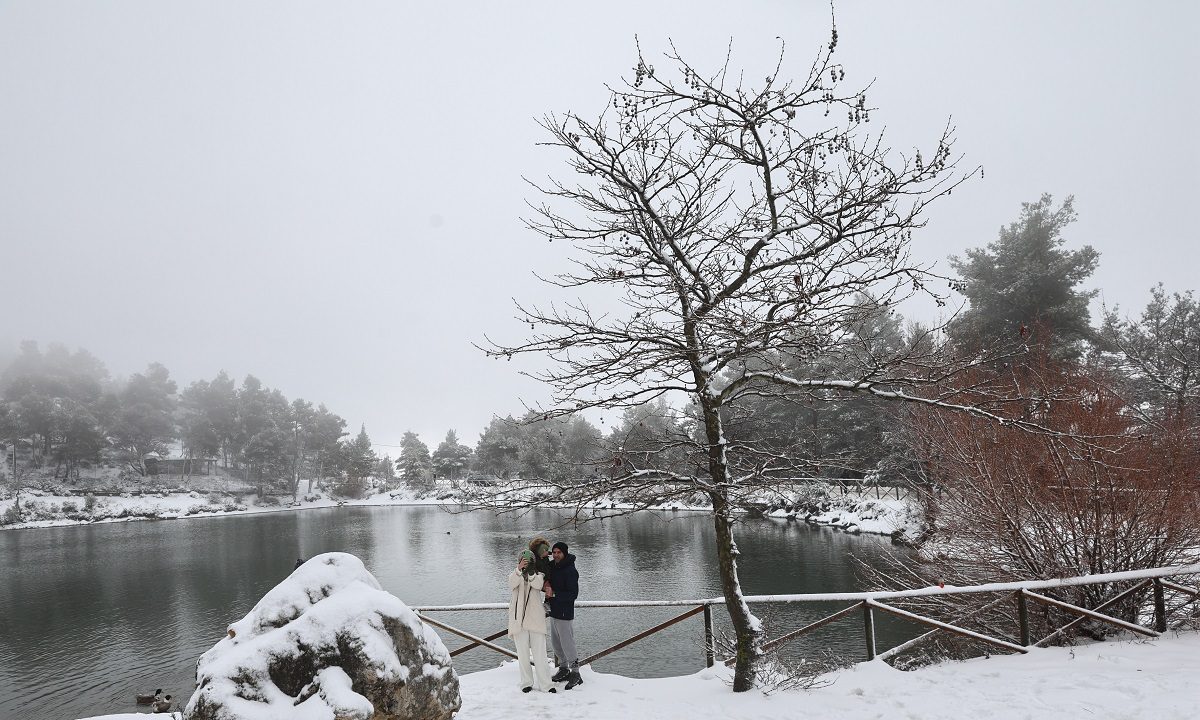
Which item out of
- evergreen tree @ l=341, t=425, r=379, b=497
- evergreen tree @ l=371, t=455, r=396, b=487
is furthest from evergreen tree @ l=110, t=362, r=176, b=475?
evergreen tree @ l=371, t=455, r=396, b=487

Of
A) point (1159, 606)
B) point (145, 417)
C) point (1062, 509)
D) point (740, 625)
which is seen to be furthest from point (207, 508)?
point (1159, 606)

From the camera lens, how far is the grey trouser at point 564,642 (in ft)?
20.6

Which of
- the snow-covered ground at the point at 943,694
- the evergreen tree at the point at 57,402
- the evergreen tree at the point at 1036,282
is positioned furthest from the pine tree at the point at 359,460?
the snow-covered ground at the point at 943,694

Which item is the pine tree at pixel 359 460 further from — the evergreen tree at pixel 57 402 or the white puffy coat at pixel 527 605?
the white puffy coat at pixel 527 605

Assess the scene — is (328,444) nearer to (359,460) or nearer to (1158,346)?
(359,460)

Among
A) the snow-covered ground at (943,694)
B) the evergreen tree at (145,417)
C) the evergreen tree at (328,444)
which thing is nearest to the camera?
the snow-covered ground at (943,694)

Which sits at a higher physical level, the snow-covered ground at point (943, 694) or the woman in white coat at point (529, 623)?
the woman in white coat at point (529, 623)

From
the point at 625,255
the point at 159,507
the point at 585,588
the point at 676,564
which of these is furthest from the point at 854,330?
the point at 159,507

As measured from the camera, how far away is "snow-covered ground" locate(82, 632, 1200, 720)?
4840 millimetres

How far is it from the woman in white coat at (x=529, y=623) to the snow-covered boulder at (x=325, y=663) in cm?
136

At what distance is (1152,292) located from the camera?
23.9 meters

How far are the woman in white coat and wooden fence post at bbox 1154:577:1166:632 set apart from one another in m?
6.81

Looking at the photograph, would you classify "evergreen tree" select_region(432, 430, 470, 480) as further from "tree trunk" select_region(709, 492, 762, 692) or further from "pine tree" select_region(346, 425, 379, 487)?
"tree trunk" select_region(709, 492, 762, 692)

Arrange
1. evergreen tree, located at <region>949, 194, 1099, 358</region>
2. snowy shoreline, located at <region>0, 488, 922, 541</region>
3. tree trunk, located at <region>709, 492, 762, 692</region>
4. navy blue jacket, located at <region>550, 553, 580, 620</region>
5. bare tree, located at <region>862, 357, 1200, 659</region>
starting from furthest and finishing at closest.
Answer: snowy shoreline, located at <region>0, 488, 922, 541</region>, evergreen tree, located at <region>949, 194, 1099, 358</region>, bare tree, located at <region>862, 357, 1200, 659</region>, navy blue jacket, located at <region>550, 553, 580, 620</region>, tree trunk, located at <region>709, 492, 762, 692</region>
